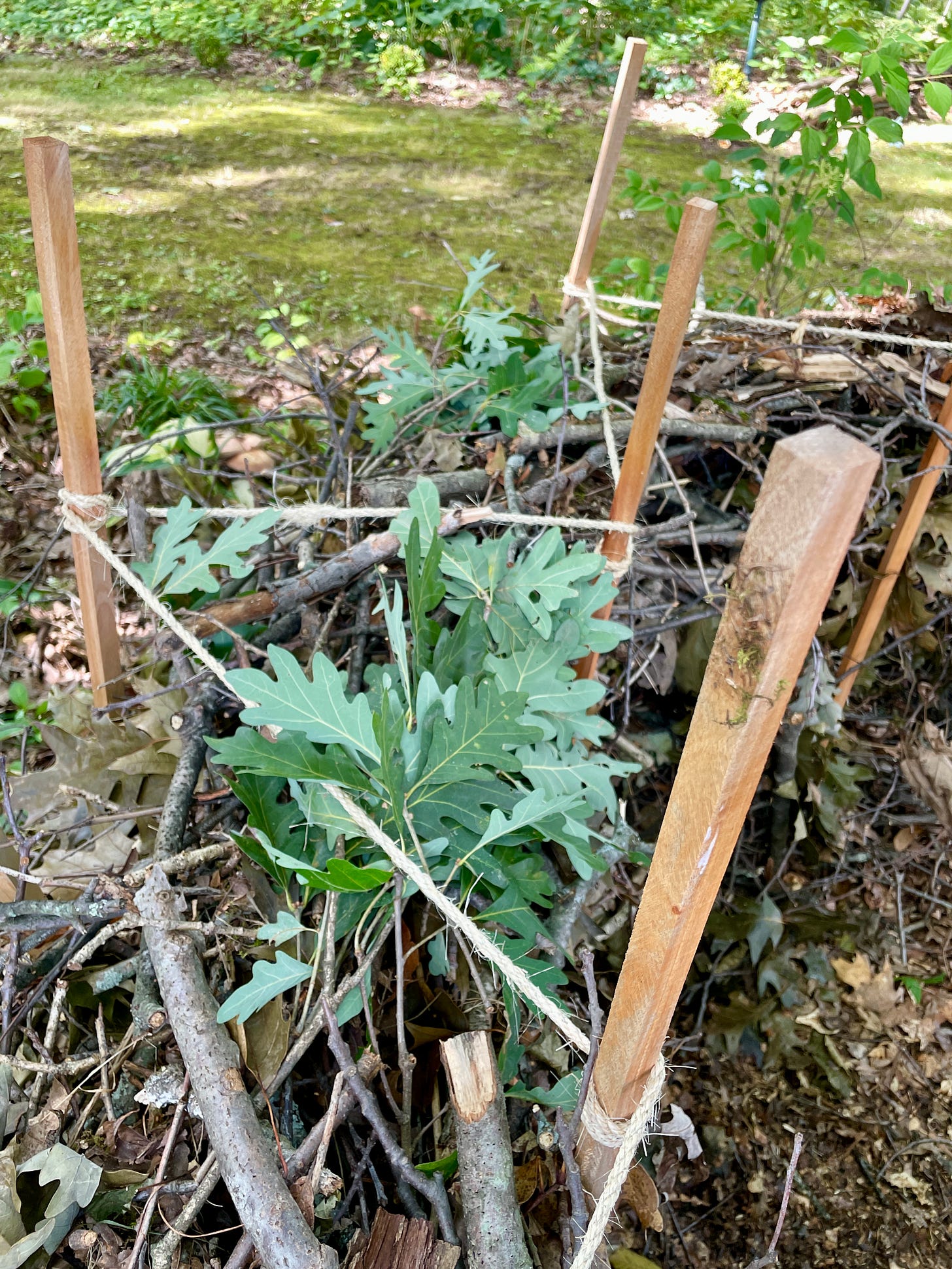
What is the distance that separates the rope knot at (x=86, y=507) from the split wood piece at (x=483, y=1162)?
0.88m

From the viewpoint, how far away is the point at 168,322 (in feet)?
12.2

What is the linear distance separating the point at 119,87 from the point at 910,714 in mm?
6829

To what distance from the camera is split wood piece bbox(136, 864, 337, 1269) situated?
81 centimetres

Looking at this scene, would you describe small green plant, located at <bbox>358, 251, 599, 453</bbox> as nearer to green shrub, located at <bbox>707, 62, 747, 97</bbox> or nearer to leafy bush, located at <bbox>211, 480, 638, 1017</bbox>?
leafy bush, located at <bbox>211, 480, 638, 1017</bbox>

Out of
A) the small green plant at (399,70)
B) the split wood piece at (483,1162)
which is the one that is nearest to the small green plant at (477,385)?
the split wood piece at (483,1162)

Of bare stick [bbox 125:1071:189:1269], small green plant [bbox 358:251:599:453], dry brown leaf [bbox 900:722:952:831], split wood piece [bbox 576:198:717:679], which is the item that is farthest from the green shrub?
bare stick [bbox 125:1071:189:1269]

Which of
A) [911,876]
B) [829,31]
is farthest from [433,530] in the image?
[829,31]

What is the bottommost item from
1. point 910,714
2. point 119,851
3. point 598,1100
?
point 910,714

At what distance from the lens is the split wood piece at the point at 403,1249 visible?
0.83 m

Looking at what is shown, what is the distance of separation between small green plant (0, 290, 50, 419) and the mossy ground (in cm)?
52

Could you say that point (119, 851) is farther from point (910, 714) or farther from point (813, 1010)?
point (910, 714)

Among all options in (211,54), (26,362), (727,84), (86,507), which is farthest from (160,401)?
(727,84)

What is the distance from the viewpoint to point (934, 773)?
6.14 feet

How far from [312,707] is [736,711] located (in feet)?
1.78
